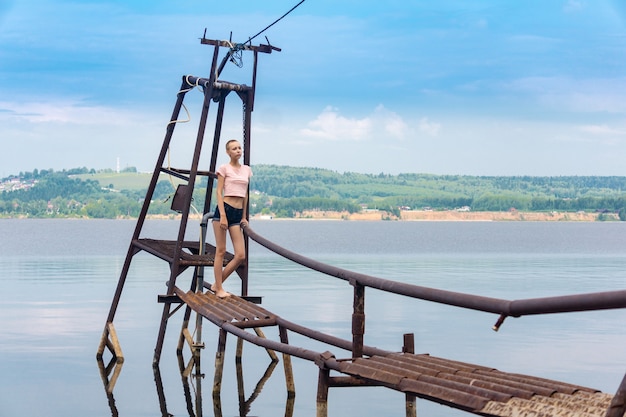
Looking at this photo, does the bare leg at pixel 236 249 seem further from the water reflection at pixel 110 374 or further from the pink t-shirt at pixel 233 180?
the water reflection at pixel 110 374

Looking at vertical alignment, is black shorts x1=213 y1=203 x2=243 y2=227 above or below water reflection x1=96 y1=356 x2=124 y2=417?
above

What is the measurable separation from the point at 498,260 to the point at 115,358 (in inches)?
1485

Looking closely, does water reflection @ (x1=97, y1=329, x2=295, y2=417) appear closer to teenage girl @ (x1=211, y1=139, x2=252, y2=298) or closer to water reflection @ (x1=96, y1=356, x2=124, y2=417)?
water reflection @ (x1=96, y1=356, x2=124, y2=417)

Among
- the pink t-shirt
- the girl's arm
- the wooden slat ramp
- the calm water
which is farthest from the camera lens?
the calm water

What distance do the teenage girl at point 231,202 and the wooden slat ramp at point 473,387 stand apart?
4205 millimetres

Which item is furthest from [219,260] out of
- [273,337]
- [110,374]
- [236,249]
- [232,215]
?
[273,337]

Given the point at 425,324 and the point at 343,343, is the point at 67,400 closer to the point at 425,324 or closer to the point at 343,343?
the point at 343,343

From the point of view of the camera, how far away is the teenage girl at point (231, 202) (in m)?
13.3

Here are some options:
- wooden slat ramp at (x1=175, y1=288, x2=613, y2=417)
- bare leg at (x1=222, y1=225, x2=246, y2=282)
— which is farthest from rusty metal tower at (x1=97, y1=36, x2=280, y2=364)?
wooden slat ramp at (x1=175, y1=288, x2=613, y2=417)

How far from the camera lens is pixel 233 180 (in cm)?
1338

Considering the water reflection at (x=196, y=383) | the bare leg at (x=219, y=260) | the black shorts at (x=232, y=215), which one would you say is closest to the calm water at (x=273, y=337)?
the water reflection at (x=196, y=383)

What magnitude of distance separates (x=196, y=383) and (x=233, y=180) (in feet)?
11.4

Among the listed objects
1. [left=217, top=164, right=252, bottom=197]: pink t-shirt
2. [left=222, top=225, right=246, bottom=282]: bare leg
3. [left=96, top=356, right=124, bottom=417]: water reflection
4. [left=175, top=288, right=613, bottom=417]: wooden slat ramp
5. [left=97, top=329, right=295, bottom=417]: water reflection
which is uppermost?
[left=217, top=164, right=252, bottom=197]: pink t-shirt

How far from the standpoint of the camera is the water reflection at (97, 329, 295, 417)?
13337 millimetres
